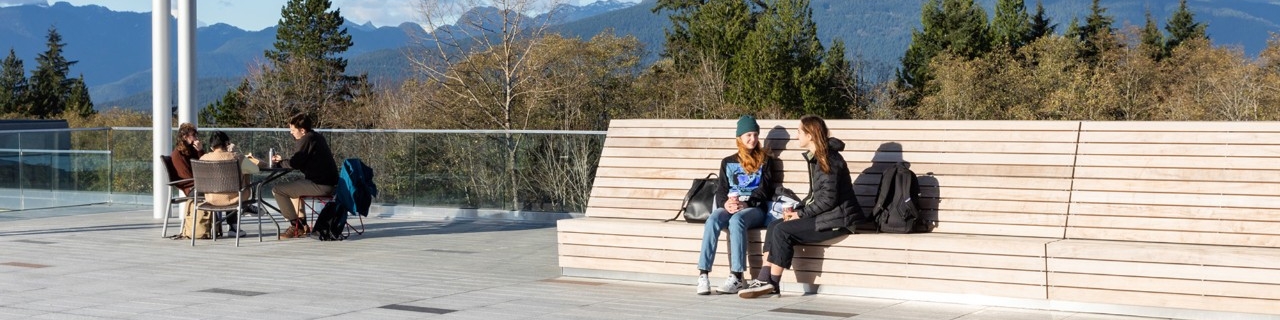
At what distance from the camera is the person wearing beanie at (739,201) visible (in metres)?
8.02

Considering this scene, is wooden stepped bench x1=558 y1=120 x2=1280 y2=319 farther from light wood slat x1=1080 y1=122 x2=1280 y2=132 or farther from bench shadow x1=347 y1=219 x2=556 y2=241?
bench shadow x1=347 y1=219 x2=556 y2=241

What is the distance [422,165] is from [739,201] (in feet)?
25.6

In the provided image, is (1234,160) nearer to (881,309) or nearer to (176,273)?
(881,309)

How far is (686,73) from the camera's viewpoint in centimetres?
6912

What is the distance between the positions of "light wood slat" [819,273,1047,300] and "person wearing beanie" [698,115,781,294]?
1.67 feet

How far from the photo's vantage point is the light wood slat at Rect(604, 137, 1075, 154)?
7984mm

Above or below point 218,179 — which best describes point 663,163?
above

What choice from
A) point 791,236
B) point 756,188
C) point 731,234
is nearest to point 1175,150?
point 791,236

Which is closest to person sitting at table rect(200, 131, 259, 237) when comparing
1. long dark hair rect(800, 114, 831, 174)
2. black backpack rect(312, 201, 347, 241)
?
black backpack rect(312, 201, 347, 241)

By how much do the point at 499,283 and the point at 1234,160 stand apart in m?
4.20

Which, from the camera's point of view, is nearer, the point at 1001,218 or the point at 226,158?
the point at 1001,218

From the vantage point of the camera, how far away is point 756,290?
7832 millimetres

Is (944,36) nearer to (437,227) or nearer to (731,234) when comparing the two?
(437,227)

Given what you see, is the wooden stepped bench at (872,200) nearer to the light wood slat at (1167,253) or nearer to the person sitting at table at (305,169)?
the light wood slat at (1167,253)
